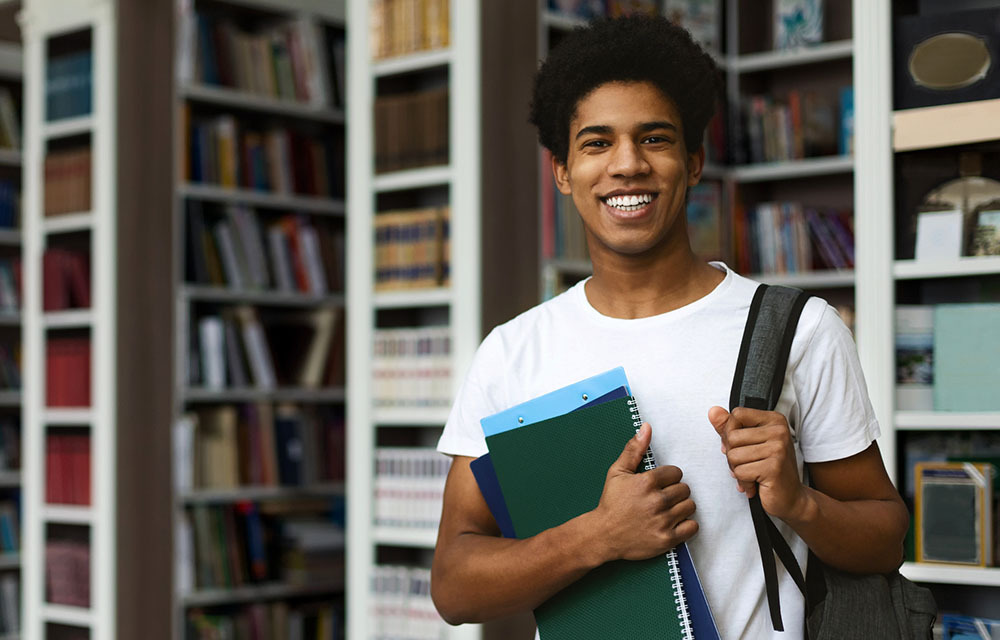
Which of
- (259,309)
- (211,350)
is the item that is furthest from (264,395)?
(259,309)

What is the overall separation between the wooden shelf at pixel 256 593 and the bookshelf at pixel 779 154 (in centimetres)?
217

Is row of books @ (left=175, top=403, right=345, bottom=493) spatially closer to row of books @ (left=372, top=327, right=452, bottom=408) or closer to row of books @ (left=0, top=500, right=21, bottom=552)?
row of books @ (left=372, top=327, right=452, bottom=408)

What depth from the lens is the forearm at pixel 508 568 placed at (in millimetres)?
1329

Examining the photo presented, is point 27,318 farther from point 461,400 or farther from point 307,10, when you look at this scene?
point 461,400

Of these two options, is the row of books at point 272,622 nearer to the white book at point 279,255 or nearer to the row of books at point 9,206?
the white book at point 279,255

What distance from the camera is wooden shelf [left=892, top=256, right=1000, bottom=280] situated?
8.10 feet

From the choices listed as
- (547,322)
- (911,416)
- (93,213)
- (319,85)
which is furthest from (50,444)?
(547,322)

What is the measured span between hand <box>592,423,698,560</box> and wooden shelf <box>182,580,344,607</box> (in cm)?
385

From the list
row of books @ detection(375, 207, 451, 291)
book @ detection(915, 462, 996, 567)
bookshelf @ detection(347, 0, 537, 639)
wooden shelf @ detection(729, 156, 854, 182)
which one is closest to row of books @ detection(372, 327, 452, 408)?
bookshelf @ detection(347, 0, 537, 639)

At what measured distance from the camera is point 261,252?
16.8ft

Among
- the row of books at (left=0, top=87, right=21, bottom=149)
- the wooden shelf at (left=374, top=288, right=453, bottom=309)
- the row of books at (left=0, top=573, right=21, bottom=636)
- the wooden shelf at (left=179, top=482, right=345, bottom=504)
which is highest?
the row of books at (left=0, top=87, right=21, bottom=149)

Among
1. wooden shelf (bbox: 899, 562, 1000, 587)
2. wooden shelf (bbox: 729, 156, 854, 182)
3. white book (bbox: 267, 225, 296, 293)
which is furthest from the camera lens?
white book (bbox: 267, 225, 296, 293)

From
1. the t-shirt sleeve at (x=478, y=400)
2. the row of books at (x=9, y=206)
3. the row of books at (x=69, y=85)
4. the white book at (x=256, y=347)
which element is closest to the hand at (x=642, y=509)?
the t-shirt sleeve at (x=478, y=400)

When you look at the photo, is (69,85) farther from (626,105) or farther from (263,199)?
(626,105)
